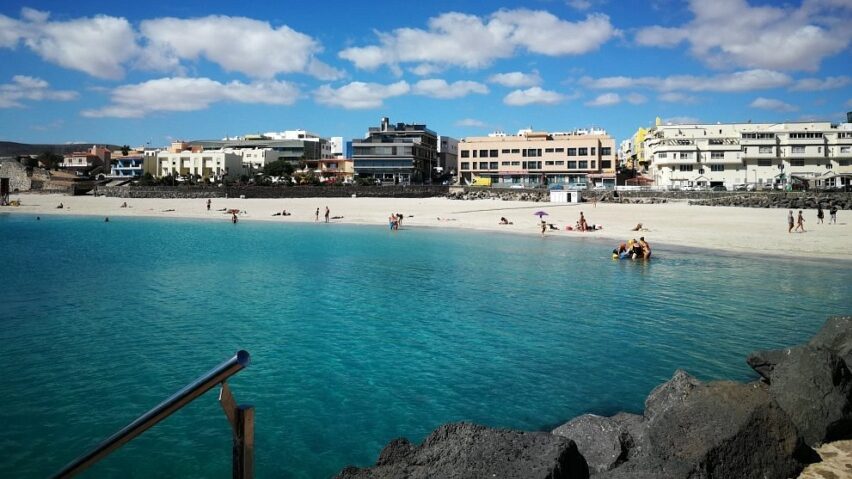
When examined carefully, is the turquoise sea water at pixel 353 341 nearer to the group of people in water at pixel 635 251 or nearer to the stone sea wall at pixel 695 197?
the group of people in water at pixel 635 251

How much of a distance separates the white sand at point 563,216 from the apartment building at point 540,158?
24.7m

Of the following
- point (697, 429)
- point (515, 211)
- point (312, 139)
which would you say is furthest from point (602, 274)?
point (312, 139)

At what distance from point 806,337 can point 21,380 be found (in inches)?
720

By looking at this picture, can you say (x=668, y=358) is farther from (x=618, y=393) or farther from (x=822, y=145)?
(x=822, y=145)

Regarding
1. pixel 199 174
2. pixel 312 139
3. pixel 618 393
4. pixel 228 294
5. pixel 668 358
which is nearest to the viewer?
pixel 618 393

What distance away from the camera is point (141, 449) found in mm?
8688

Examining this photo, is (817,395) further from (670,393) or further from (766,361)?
(766,361)

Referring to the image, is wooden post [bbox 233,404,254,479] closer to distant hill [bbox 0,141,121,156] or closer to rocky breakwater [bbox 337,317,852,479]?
rocky breakwater [bbox 337,317,852,479]

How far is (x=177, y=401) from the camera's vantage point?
312 cm

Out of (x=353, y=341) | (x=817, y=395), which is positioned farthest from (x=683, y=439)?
(x=353, y=341)

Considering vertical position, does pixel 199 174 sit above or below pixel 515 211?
above

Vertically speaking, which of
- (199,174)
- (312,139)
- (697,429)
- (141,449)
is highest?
(312,139)

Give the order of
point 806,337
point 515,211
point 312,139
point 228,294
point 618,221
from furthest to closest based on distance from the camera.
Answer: point 312,139
point 515,211
point 618,221
point 228,294
point 806,337

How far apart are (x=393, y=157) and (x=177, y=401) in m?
110
